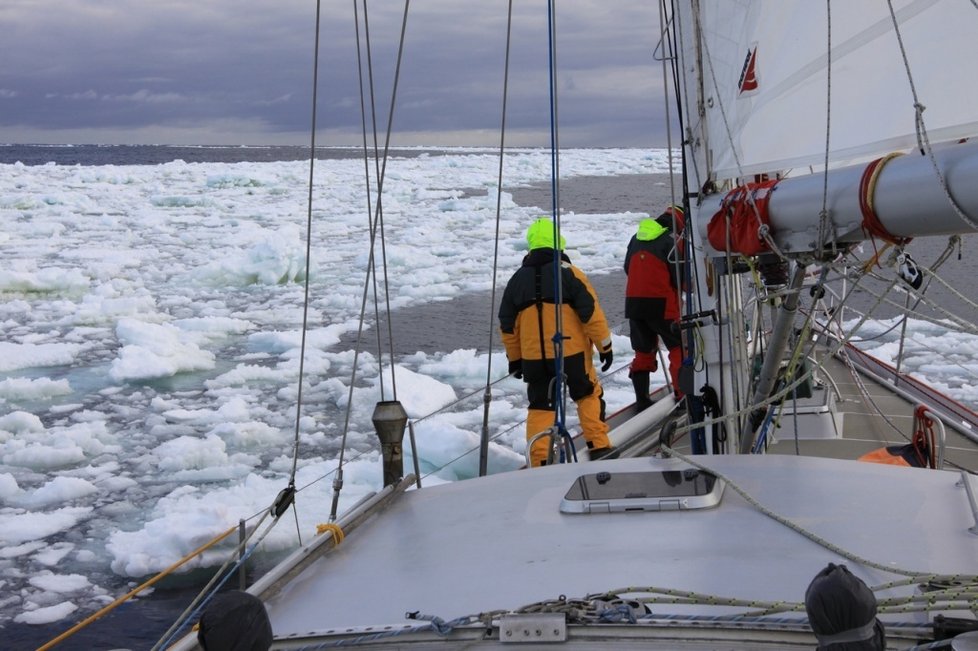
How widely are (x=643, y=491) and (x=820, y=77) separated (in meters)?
1.11

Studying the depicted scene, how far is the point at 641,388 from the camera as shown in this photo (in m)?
5.49

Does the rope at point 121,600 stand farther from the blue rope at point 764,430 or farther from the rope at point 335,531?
the blue rope at point 764,430

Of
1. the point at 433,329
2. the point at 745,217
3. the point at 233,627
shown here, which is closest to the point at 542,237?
the point at 745,217

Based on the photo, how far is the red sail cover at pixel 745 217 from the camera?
2553mm

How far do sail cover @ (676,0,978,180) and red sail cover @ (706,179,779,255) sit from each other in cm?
12

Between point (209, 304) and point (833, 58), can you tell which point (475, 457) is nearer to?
point (833, 58)

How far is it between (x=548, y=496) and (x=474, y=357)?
21.0 ft

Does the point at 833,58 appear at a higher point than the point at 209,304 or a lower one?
higher

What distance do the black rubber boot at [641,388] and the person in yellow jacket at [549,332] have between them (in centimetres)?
102

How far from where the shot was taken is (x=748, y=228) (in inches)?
103

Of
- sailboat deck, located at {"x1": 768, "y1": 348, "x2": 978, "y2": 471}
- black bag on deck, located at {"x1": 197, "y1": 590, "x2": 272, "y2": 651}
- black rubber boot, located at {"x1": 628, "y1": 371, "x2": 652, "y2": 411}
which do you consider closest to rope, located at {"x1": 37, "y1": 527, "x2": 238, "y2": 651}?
black bag on deck, located at {"x1": 197, "y1": 590, "x2": 272, "y2": 651}

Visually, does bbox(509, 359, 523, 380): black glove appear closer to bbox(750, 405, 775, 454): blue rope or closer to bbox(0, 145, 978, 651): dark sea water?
bbox(0, 145, 978, 651): dark sea water

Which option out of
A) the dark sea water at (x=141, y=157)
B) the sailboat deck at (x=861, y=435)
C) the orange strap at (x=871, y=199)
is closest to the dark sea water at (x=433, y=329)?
the orange strap at (x=871, y=199)

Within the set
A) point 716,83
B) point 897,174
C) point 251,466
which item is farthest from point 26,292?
point 897,174
